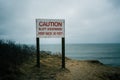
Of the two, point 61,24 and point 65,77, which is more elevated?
Result: point 61,24

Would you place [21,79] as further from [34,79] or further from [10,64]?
[10,64]

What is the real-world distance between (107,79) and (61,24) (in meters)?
4.33

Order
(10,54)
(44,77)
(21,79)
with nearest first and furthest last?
1. (21,79)
2. (44,77)
3. (10,54)

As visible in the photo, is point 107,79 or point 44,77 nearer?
point 44,77

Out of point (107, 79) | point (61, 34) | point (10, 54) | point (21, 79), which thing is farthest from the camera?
point (61, 34)

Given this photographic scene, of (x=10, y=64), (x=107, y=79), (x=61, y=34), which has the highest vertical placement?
(x=61, y=34)

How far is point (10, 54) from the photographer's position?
13.4 metres

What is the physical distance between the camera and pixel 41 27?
47.0ft

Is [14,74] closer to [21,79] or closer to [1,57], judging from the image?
[21,79]

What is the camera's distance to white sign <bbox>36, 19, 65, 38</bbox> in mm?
14236

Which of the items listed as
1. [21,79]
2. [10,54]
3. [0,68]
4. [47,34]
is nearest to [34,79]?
[21,79]

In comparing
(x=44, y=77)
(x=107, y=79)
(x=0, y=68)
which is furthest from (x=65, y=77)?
(x=0, y=68)

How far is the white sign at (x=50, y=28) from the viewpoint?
46.7 feet

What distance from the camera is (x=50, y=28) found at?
14328mm
